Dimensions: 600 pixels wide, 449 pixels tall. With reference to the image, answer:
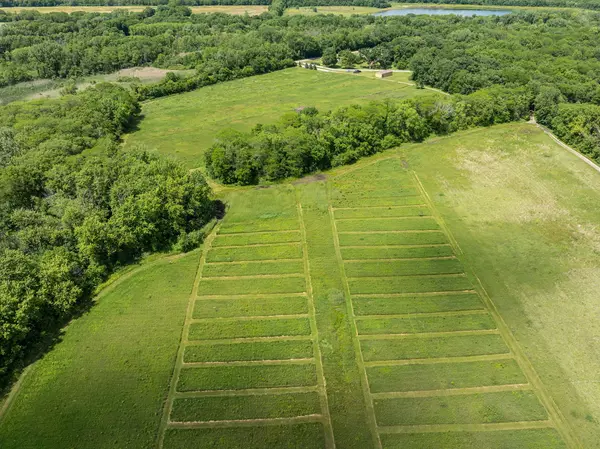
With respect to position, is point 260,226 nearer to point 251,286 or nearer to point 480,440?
point 251,286

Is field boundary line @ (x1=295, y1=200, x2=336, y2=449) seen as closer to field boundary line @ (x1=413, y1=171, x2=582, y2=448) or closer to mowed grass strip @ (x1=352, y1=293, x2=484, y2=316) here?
mowed grass strip @ (x1=352, y1=293, x2=484, y2=316)

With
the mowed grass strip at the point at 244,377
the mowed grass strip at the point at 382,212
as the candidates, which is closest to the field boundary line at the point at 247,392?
the mowed grass strip at the point at 244,377

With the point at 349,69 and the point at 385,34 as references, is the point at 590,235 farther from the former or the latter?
the point at 385,34

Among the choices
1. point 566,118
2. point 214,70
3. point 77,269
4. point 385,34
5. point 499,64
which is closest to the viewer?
point 77,269

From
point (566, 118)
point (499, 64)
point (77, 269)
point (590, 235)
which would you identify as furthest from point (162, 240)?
point (499, 64)

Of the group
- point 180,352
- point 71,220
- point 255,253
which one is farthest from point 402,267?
point 71,220

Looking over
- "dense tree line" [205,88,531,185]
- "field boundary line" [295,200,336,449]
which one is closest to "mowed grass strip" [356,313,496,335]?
"field boundary line" [295,200,336,449]
